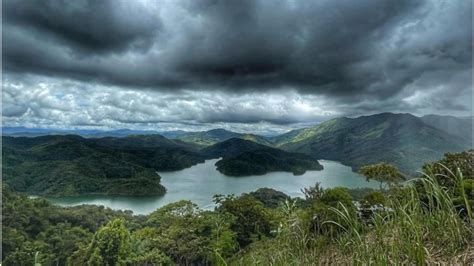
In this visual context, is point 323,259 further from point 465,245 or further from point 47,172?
point 47,172

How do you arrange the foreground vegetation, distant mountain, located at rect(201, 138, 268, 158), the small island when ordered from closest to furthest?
1. the foreground vegetation
2. the small island
3. distant mountain, located at rect(201, 138, 268, 158)

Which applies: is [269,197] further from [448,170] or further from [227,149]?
[227,149]

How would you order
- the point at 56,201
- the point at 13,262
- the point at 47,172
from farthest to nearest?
the point at 47,172, the point at 56,201, the point at 13,262

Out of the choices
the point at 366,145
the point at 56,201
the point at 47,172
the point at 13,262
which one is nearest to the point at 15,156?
the point at 47,172

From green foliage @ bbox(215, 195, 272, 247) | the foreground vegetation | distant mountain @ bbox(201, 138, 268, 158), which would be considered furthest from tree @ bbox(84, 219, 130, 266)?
distant mountain @ bbox(201, 138, 268, 158)

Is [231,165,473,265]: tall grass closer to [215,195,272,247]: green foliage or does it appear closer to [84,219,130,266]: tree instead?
[84,219,130,266]: tree

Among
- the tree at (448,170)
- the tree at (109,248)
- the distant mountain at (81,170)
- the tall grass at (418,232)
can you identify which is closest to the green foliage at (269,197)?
the tree at (109,248)

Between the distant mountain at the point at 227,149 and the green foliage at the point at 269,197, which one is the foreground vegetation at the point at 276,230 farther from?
the distant mountain at the point at 227,149

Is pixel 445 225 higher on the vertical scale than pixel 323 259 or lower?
higher

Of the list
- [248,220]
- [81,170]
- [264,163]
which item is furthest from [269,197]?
[264,163]

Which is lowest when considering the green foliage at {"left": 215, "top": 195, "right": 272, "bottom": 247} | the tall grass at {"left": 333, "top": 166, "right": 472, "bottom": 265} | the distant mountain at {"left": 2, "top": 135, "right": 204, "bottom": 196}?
the distant mountain at {"left": 2, "top": 135, "right": 204, "bottom": 196}
